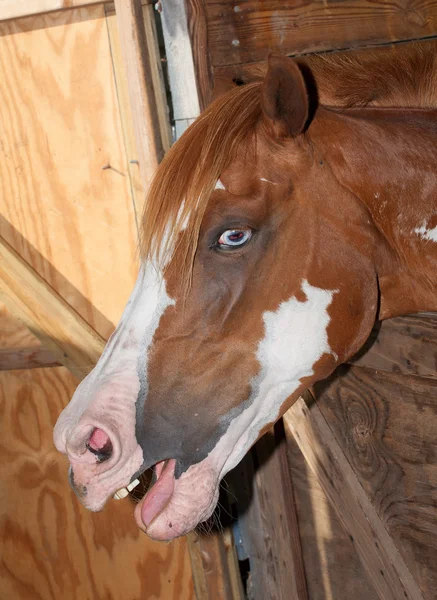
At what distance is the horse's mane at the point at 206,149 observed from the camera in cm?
125

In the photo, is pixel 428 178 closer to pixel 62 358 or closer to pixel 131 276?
pixel 131 276

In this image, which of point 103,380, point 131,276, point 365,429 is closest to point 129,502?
point 131,276

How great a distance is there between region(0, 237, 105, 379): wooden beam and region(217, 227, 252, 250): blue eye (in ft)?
3.95

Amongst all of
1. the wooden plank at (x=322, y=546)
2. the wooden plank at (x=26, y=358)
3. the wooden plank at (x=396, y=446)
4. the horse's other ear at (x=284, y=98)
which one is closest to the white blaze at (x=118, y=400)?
the horse's other ear at (x=284, y=98)

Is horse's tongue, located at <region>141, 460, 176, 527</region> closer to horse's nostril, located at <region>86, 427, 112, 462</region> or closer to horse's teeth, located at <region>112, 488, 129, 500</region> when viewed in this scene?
horse's teeth, located at <region>112, 488, 129, 500</region>

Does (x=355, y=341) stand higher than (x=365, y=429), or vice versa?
(x=355, y=341)

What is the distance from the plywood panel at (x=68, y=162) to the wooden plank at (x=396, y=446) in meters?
0.96

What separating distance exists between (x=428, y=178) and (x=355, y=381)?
77 cm

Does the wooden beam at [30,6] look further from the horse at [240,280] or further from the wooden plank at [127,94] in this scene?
the horse at [240,280]

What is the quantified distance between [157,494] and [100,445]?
0.22 meters

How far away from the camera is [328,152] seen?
4.26ft

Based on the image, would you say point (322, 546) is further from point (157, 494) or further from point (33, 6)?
point (33, 6)

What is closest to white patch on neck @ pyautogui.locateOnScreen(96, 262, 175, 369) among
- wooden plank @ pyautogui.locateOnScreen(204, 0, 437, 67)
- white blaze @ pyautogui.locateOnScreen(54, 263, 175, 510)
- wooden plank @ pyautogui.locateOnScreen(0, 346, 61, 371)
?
white blaze @ pyautogui.locateOnScreen(54, 263, 175, 510)

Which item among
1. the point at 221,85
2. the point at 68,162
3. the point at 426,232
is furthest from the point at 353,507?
the point at 68,162
